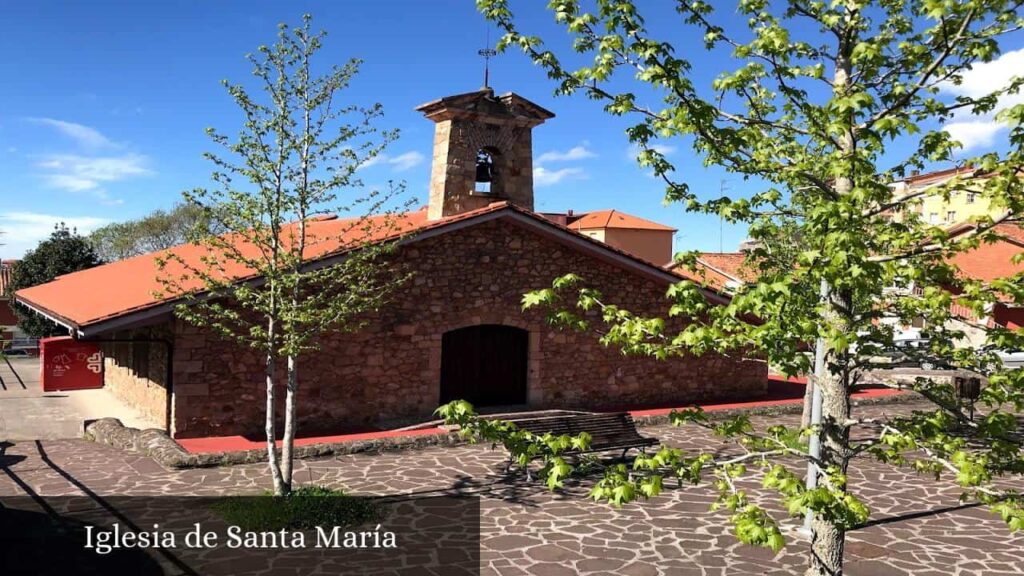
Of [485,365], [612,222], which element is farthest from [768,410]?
[612,222]

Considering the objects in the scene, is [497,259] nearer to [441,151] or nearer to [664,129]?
[441,151]

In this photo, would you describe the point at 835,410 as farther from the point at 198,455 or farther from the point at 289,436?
the point at 198,455

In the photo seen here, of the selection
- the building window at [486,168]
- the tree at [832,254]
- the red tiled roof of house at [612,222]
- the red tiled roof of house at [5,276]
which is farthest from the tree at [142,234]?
the tree at [832,254]

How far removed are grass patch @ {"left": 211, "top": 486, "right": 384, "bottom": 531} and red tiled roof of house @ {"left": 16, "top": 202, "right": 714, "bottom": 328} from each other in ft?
9.21

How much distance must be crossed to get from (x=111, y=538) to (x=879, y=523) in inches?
343

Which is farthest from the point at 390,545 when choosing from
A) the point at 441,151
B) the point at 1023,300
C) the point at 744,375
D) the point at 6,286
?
the point at 6,286

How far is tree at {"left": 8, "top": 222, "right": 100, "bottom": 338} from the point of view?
29688mm

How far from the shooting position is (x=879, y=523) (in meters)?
9.22

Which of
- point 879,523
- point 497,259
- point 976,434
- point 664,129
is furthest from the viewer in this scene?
point 497,259

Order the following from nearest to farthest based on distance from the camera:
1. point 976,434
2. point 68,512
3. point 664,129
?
point 976,434
point 664,129
point 68,512

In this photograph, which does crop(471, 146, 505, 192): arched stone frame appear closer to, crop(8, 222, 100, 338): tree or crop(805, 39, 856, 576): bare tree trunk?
crop(805, 39, 856, 576): bare tree trunk

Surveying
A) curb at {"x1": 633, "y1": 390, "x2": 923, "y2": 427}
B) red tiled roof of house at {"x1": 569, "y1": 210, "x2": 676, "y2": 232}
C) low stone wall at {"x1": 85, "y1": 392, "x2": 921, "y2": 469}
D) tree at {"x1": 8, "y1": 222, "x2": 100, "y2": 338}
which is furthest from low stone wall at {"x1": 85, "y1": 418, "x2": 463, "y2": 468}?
red tiled roof of house at {"x1": 569, "y1": 210, "x2": 676, "y2": 232}

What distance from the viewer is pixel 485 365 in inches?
605

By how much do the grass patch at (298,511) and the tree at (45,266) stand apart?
24678 mm
